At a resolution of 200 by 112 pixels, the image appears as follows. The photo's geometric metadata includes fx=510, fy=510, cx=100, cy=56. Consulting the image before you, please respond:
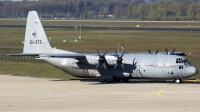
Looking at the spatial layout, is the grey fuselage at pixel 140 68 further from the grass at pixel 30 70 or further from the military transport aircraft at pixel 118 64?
the grass at pixel 30 70

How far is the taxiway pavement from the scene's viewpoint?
33.3 meters

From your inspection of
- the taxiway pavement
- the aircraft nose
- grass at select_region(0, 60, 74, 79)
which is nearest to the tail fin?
the taxiway pavement

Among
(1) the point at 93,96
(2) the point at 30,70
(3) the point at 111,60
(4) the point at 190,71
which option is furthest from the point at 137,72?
(2) the point at 30,70

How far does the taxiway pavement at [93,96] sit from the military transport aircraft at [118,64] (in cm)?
96

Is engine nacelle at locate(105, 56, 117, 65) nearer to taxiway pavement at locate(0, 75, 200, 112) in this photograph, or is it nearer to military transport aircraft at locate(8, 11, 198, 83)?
military transport aircraft at locate(8, 11, 198, 83)

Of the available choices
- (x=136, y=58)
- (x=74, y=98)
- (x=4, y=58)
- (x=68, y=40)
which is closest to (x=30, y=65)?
(x=4, y=58)

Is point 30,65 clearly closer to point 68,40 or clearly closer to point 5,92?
point 5,92

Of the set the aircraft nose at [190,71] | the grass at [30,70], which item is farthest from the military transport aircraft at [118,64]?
the grass at [30,70]

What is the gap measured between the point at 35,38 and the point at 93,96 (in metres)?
14.0

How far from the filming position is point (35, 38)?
2010 inches

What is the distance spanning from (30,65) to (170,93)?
3021 centimetres

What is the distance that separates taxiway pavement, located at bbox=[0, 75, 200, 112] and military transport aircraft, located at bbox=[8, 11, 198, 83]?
3.16 ft

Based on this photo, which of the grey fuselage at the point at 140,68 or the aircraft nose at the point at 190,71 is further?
the grey fuselage at the point at 140,68

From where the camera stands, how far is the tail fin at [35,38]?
50938 millimetres
